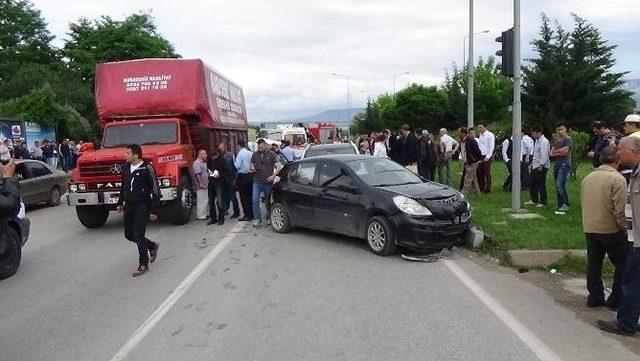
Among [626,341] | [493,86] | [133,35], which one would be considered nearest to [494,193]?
[626,341]

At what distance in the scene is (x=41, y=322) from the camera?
629cm

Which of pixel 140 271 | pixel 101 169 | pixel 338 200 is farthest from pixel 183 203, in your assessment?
pixel 140 271

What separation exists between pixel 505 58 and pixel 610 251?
6597 mm

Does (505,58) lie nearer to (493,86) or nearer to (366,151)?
(366,151)

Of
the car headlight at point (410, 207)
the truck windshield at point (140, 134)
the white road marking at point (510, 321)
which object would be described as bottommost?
the white road marking at point (510, 321)

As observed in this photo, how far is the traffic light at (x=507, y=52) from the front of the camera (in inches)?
465

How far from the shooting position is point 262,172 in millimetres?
12227

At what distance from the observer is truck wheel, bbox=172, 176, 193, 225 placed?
41.1ft

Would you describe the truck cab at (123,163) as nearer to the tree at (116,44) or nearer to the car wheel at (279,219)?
the car wheel at (279,219)

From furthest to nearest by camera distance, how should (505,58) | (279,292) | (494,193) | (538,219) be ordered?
(494,193) < (505,58) < (538,219) < (279,292)

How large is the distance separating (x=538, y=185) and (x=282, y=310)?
803 cm

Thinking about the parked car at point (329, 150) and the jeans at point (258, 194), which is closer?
the jeans at point (258, 194)

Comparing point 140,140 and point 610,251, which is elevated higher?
point 140,140

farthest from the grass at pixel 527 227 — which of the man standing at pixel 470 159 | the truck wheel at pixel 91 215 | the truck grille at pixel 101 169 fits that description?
the truck wheel at pixel 91 215
